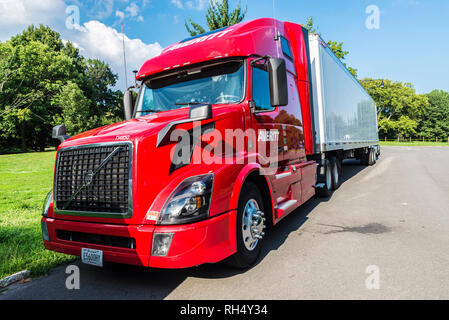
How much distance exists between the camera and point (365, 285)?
9.65ft

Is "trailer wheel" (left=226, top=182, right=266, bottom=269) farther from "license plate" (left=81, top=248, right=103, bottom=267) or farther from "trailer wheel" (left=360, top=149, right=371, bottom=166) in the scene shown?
"trailer wheel" (left=360, top=149, right=371, bottom=166)

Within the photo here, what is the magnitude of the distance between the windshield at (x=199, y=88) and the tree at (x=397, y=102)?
198 ft

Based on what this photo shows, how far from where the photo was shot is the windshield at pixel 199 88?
384cm

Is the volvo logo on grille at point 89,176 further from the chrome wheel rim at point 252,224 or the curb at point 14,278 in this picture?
the chrome wheel rim at point 252,224

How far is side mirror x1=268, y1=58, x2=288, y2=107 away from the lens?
3.75 meters

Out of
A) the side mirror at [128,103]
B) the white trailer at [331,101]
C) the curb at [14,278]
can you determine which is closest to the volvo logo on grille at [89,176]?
the curb at [14,278]

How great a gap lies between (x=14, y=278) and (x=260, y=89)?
3741 millimetres

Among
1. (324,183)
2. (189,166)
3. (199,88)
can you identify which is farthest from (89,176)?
(324,183)

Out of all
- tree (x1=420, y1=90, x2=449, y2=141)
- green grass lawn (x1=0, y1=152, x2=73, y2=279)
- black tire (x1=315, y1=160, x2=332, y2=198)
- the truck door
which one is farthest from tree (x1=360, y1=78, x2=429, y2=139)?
green grass lawn (x1=0, y1=152, x2=73, y2=279)

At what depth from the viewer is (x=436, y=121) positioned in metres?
73.8

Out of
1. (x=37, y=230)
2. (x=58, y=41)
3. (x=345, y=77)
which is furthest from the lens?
(x=58, y=41)
